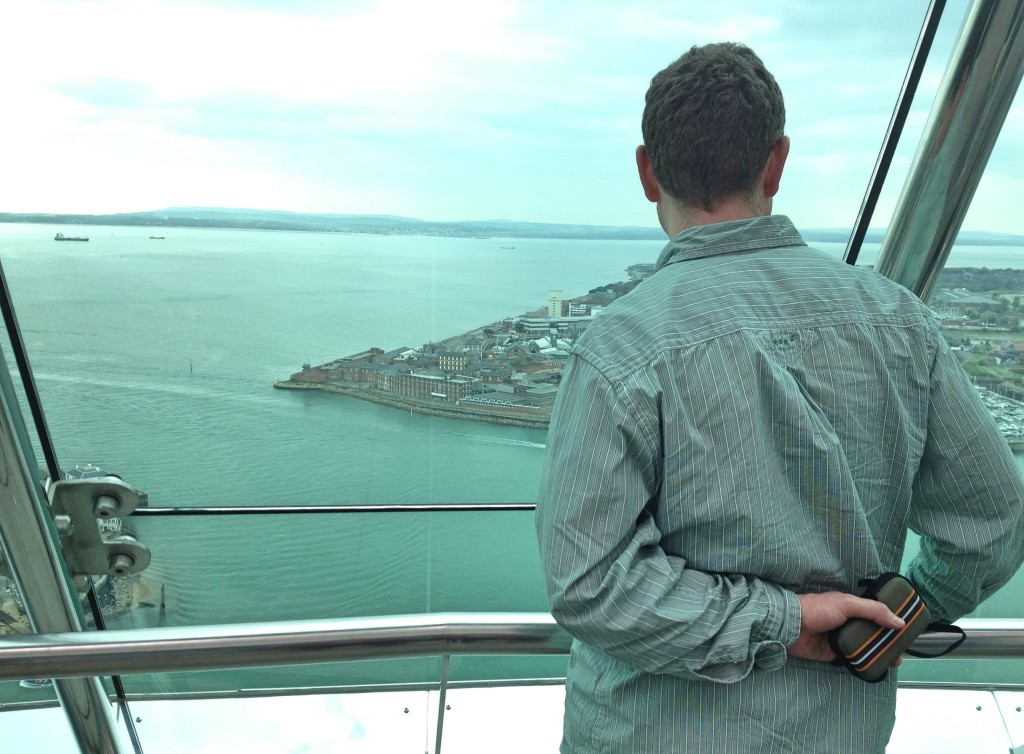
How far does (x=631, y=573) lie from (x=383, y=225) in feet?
4.70

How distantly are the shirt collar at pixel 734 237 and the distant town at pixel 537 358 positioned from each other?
4.16 feet

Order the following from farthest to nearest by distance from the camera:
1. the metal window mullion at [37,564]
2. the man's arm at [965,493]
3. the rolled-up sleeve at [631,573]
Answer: the metal window mullion at [37,564]
the man's arm at [965,493]
the rolled-up sleeve at [631,573]

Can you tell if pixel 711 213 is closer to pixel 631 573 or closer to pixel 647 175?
pixel 647 175

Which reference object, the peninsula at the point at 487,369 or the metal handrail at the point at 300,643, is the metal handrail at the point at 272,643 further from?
the peninsula at the point at 487,369

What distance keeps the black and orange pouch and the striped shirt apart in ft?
0.14

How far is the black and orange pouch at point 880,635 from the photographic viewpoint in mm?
960

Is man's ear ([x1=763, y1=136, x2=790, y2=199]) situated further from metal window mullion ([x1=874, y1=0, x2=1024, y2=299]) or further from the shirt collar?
metal window mullion ([x1=874, y1=0, x2=1024, y2=299])

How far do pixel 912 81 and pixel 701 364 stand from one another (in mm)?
1469

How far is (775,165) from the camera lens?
3.45 ft

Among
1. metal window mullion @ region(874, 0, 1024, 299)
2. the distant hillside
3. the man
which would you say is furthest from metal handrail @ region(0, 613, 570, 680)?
metal window mullion @ region(874, 0, 1024, 299)

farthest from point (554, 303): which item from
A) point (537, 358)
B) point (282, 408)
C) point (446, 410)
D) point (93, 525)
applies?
point (93, 525)

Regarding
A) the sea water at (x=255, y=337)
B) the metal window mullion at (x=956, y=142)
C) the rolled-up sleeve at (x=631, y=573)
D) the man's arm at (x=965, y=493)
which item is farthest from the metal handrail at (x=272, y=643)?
the metal window mullion at (x=956, y=142)

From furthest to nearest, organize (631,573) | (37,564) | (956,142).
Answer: (956,142)
(37,564)
(631,573)

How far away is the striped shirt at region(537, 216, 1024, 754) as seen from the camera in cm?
93
